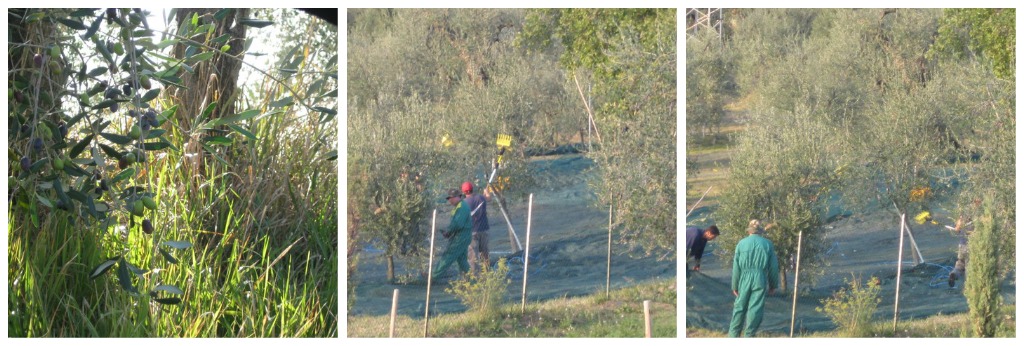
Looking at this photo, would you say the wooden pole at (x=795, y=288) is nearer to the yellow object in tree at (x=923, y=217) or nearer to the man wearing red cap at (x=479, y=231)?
the yellow object in tree at (x=923, y=217)

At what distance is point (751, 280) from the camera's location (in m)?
5.65

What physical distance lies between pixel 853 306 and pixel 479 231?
209 cm

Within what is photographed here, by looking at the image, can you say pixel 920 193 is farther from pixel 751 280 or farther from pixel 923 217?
pixel 751 280

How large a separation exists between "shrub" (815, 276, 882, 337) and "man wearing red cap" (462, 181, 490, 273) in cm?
185

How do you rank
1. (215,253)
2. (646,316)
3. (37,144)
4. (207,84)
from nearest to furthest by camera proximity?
(37,144) < (646,316) < (215,253) < (207,84)

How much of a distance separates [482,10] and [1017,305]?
11.0 feet

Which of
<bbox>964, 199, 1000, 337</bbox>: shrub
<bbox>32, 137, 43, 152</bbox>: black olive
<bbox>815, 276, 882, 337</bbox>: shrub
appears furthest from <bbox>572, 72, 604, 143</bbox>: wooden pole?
<bbox>32, 137, 43, 152</bbox>: black olive

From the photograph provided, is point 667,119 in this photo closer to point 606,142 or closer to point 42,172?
point 606,142

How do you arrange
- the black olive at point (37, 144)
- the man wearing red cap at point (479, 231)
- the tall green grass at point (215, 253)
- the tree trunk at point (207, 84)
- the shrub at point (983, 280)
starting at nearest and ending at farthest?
the black olive at point (37, 144)
the shrub at point (983, 280)
the tall green grass at point (215, 253)
the man wearing red cap at point (479, 231)
the tree trunk at point (207, 84)

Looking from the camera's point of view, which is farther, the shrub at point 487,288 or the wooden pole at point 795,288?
the shrub at point 487,288

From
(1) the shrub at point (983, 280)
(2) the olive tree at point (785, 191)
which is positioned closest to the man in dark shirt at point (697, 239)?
(2) the olive tree at point (785, 191)

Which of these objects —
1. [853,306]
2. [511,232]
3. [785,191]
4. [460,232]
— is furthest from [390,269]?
[853,306]

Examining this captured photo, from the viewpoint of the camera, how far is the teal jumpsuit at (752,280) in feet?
18.5

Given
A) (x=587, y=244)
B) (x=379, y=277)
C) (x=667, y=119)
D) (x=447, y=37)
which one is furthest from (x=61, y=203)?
(x=667, y=119)
